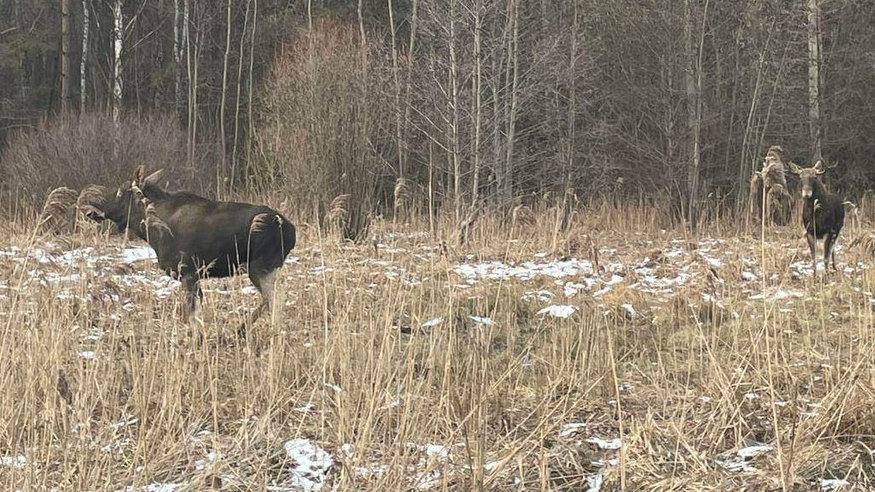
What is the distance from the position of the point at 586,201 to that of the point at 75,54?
17448 mm

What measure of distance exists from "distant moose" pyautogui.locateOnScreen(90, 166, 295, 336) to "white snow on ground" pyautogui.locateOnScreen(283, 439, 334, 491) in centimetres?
182

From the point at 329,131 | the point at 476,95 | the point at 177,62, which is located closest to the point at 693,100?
the point at 476,95

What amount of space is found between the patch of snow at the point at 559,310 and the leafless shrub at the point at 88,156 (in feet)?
27.4

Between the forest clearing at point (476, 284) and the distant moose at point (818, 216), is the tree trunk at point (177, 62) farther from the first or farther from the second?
the distant moose at point (818, 216)

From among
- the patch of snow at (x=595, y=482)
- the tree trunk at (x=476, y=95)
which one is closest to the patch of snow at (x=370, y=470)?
the patch of snow at (x=595, y=482)

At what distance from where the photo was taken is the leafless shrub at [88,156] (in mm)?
12383

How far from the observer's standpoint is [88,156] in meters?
12.4

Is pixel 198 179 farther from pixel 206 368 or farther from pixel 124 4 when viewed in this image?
pixel 124 4

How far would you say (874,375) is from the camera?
352cm

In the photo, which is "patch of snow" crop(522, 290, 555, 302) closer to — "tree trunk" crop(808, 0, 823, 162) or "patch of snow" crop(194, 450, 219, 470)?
"patch of snow" crop(194, 450, 219, 470)

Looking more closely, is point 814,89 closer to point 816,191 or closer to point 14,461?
point 816,191

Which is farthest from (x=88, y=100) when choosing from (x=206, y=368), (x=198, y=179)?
(x=206, y=368)

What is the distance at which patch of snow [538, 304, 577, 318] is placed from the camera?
18.3ft

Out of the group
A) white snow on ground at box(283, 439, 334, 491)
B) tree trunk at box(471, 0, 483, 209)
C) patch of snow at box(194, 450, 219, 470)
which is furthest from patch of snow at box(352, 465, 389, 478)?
tree trunk at box(471, 0, 483, 209)
